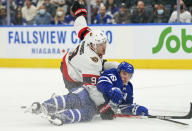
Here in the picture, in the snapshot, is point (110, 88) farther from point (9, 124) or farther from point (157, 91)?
point (157, 91)

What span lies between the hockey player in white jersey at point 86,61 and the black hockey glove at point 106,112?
26 centimetres

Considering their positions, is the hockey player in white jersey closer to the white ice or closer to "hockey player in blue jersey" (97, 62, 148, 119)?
"hockey player in blue jersey" (97, 62, 148, 119)

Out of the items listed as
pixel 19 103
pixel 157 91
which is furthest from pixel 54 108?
pixel 157 91

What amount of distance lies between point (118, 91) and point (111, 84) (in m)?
0.12

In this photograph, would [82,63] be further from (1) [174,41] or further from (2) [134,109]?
(1) [174,41]

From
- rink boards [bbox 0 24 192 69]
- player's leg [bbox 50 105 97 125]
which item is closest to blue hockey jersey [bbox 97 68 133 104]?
player's leg [bbox 50 105 97 125]

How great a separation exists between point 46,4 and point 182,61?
3.54 meters

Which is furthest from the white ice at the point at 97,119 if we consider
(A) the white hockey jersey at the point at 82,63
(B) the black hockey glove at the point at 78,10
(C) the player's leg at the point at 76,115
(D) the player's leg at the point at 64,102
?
(B) the black hockey glove at the point at 78,10

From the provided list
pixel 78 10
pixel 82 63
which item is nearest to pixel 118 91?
pixel 82 63

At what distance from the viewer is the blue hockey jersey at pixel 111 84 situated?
193 inches

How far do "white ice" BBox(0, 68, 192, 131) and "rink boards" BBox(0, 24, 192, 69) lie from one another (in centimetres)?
57

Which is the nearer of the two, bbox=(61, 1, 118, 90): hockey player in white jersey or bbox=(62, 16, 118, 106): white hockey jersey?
bbox=(62, 16, 118, 106): white hockey jersey

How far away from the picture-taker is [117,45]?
11586 mm

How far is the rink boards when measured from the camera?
36.6ft
